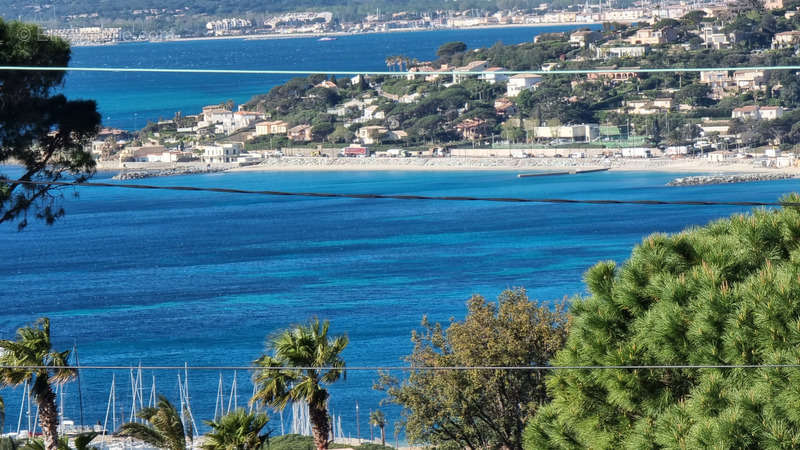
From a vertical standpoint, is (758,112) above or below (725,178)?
above

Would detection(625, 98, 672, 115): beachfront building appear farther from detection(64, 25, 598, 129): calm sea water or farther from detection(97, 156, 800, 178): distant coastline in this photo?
detection(64, 25, 598, 129): calm sea water

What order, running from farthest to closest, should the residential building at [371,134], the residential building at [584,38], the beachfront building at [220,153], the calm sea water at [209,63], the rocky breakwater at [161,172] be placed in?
the calm sea water at [209,63] → the residential building at [584,38] → the residential building at [371,134] → the beachfront building at [220,153] → the rocky breakwater at [161,172]

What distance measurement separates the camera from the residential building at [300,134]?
7931cm

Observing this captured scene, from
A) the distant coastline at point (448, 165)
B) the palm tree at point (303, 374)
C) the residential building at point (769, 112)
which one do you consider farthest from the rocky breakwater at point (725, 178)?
the palm tree at point (303, 374)

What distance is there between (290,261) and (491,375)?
33.2 meters

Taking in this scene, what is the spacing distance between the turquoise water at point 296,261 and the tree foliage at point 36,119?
44.4ft

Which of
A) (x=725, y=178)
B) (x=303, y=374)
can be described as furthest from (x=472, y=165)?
(x=303, y=374)

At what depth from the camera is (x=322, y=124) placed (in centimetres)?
7969

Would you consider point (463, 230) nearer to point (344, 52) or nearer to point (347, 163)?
point (347, 163)

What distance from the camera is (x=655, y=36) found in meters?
92.4

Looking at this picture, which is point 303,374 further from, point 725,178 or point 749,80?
point 749,80

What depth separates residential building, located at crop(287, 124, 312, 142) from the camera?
79312mm

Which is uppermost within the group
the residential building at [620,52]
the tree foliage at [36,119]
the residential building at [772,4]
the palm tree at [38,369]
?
the residential building at [772,4]

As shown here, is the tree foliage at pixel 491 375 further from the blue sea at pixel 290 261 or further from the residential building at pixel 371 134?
the residential building at pixel 371 134
